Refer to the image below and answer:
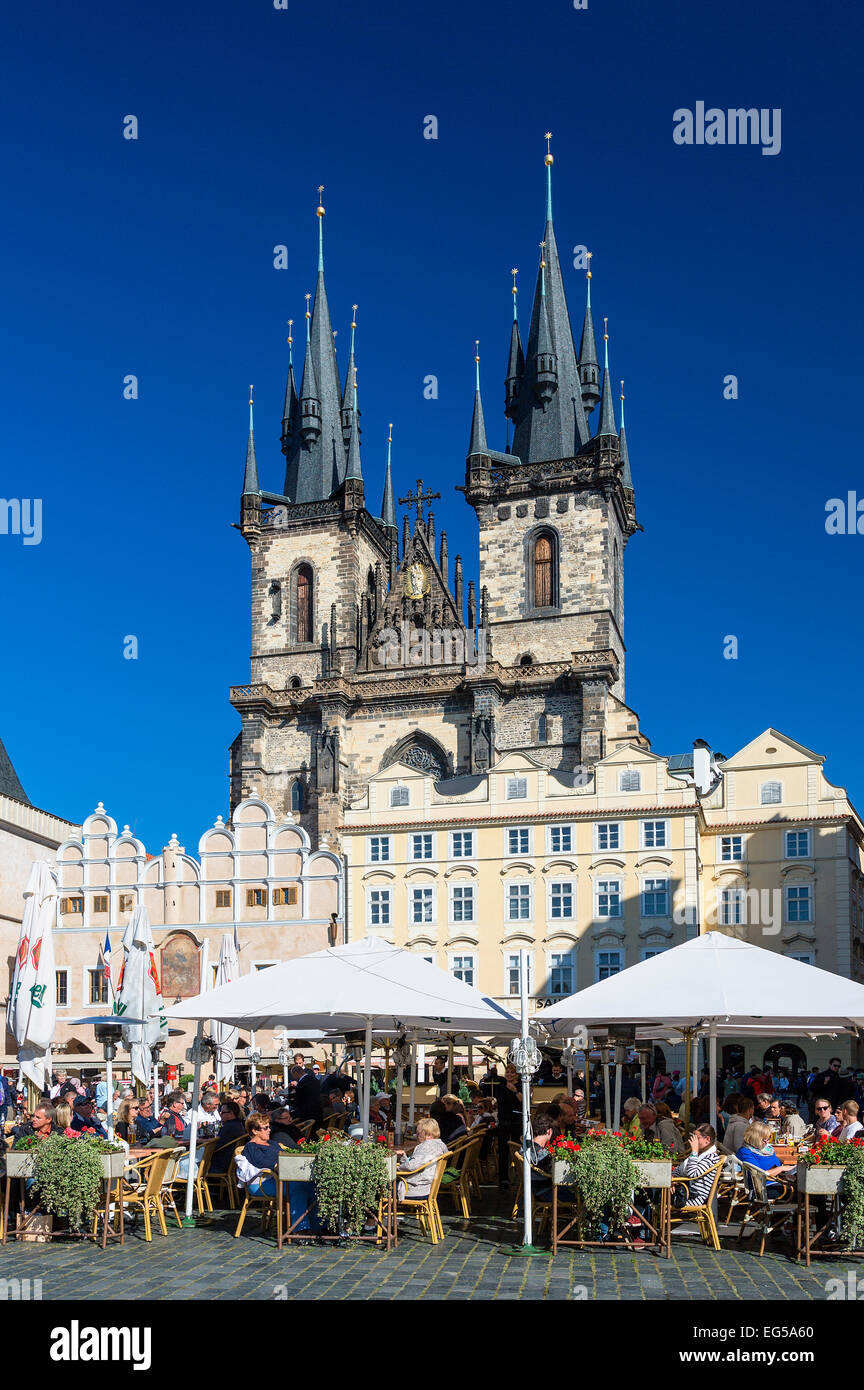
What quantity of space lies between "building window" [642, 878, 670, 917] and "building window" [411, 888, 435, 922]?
254 inches

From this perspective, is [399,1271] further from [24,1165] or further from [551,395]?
[551,395]

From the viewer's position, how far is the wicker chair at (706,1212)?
37.3ft

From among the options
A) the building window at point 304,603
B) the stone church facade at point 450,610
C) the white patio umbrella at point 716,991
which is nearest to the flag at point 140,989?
the white patio umbrella at point 716,991

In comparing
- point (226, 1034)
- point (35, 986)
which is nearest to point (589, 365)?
point (226, 1034)

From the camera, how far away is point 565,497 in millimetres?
58562

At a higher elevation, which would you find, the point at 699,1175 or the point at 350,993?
the point at 350,993

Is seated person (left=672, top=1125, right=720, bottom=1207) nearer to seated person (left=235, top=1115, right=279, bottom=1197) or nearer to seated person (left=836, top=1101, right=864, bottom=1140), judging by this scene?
seated person (left=836, top=1101, right=864, bottom=1140)

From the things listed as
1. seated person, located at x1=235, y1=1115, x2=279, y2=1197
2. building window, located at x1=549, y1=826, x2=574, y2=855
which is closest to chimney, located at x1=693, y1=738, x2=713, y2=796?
building window, located at x1=549, y1=826, x2=574, y2=855

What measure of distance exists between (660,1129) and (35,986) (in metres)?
11.8

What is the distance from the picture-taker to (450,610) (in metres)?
60.5

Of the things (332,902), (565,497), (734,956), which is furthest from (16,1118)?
(565,497)

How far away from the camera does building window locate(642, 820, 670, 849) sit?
41.0 metres
